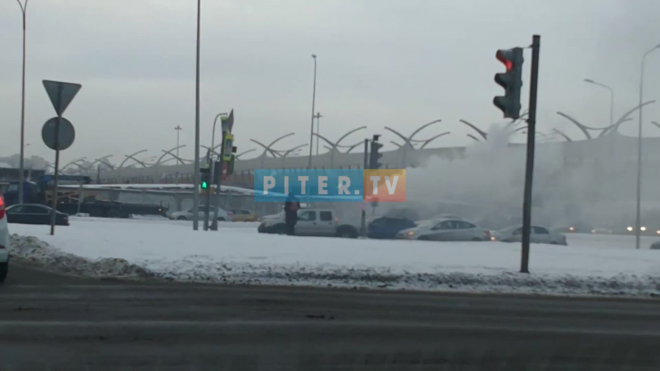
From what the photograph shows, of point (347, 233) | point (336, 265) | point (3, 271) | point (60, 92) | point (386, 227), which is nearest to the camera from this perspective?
point (3, 271)

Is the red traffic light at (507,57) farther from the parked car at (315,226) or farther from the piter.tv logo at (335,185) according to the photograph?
the piter.tv logo at (335,185)

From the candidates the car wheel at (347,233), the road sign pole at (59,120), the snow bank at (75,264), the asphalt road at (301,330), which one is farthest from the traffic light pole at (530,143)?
the car wheel at (347,233)

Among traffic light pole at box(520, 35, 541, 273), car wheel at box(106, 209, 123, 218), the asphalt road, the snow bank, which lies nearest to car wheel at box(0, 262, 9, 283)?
the asphalt road

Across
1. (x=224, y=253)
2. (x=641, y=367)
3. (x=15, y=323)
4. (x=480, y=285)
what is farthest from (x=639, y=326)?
(x=224, y=253)

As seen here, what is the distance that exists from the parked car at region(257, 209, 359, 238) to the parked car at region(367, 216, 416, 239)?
3.52 feet

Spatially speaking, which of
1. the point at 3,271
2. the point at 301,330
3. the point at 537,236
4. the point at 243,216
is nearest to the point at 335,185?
the point at 243,216

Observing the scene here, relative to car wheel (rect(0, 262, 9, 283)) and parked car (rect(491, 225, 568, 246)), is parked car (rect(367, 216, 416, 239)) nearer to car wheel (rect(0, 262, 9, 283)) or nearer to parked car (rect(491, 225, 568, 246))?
parked car (rect(491, 225, 568, 246))

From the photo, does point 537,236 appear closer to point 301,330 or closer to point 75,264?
point 75,264

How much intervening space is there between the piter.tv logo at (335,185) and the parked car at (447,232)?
11.8m

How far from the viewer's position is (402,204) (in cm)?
4978

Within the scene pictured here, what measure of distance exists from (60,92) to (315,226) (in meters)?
19.0

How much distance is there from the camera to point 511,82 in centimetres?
1347

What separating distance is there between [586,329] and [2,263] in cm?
809

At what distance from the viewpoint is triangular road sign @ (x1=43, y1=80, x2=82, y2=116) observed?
15.6 m
